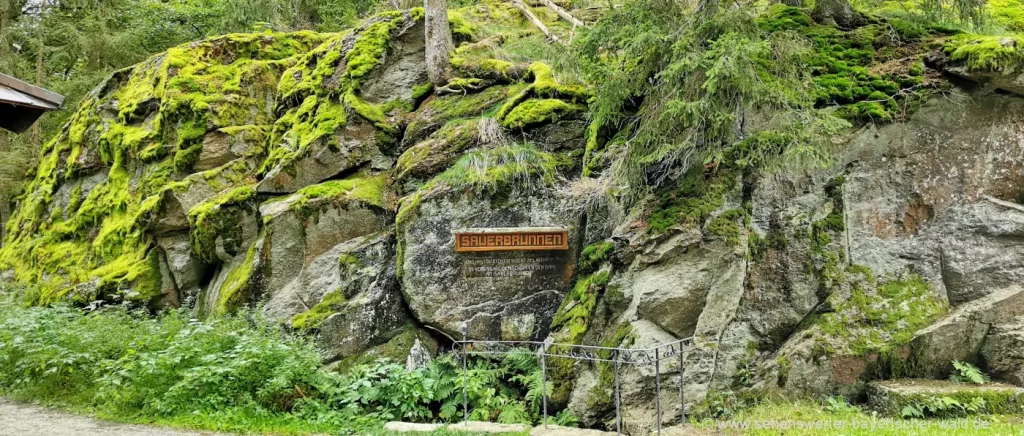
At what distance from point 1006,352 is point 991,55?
315 cm

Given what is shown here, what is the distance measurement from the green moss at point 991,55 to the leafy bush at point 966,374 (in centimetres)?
318

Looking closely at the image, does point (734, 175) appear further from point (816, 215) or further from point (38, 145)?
point (38, 145)

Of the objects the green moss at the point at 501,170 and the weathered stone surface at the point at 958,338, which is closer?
the weathered stone surface at the point at 958,338

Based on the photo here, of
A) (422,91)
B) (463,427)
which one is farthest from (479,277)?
(422,91)

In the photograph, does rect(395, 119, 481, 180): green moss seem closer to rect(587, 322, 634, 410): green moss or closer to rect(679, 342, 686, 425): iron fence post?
rect(587, 322, 634, 410): green moss

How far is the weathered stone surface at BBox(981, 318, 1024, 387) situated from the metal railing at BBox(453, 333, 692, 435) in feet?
9.88

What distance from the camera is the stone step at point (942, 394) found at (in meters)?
6.17

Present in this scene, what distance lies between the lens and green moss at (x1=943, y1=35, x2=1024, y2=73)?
6.89 meters

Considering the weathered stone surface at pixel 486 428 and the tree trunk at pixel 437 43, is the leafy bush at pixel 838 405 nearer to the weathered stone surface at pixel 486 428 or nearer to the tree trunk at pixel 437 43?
the weathered stone surface at pixel 486 428

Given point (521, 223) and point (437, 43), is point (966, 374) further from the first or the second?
point (437, 43)

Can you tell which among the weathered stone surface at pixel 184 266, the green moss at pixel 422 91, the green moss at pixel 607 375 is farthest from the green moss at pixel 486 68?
the weathered stone surface at pixel 184 266

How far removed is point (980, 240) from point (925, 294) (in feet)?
2.72

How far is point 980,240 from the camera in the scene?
22.9 feet

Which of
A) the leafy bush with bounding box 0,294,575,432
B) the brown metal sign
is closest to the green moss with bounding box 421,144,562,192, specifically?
the brown metal sign
